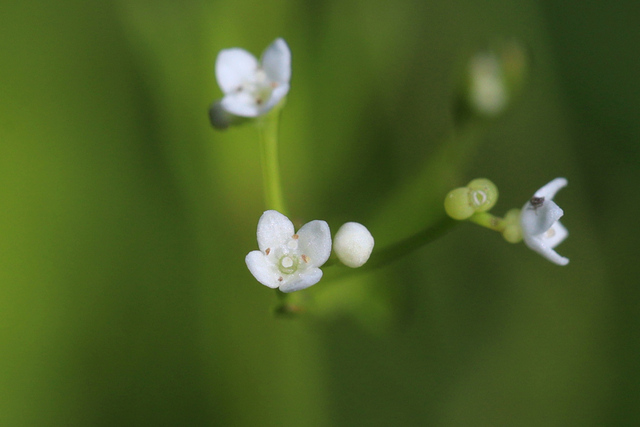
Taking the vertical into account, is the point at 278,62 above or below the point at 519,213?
above

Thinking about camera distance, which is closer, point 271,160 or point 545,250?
point 545,250

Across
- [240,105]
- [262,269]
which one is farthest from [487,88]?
[262,269]

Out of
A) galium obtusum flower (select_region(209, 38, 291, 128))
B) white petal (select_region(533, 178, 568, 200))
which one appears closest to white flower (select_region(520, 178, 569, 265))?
white petal (select_region(533, 178, 568, 200))

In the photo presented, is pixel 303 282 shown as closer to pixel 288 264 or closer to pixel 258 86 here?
pixel 288 264

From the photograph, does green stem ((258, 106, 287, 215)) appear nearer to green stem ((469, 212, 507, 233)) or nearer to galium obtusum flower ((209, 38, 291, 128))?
galium obtusum flower ((209, 38, 291, 128))

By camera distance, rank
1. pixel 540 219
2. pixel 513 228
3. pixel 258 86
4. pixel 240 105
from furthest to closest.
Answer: pixel 258 86, pixel 240 105, pixel 513 228, pixel 540 219

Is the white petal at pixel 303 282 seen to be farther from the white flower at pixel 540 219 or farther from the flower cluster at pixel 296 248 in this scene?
the white flower at pixel 540 219
